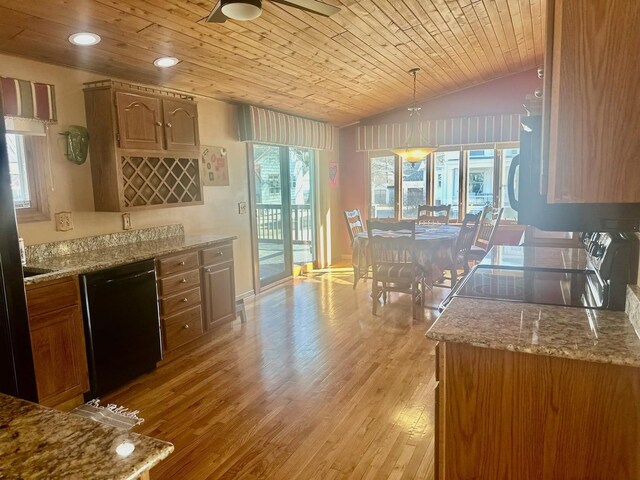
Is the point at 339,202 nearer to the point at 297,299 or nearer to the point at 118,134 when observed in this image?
the point at 297,299

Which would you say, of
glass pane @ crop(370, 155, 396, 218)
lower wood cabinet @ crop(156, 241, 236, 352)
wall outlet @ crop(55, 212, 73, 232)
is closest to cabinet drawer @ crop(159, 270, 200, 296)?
lower wood cabinet @ crop(156, 241, 236, 352)

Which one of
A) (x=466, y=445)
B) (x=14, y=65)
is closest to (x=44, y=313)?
(x=14, y=65)

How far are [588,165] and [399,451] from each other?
1.75m

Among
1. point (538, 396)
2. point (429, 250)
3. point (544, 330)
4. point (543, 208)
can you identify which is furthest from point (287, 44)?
point (538, 396)

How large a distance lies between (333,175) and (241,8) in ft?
17.5

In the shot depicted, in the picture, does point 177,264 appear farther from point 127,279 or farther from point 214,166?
point 214,166

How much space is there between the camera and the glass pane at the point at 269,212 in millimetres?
5668

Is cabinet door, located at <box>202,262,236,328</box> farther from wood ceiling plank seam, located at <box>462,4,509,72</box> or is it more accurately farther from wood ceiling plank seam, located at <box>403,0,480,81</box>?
wood ceiling plank seam, located at <box>462,4,509,72</box>

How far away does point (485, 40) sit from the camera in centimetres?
457

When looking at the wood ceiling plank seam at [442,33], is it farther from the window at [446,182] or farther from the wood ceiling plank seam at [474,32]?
the window at [446,182]

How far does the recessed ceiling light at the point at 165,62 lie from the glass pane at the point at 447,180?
15.1ft

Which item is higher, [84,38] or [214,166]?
[84,38]

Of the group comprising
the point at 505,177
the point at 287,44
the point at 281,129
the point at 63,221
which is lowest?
the point at 63,221

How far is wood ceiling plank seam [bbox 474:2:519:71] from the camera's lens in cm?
377
